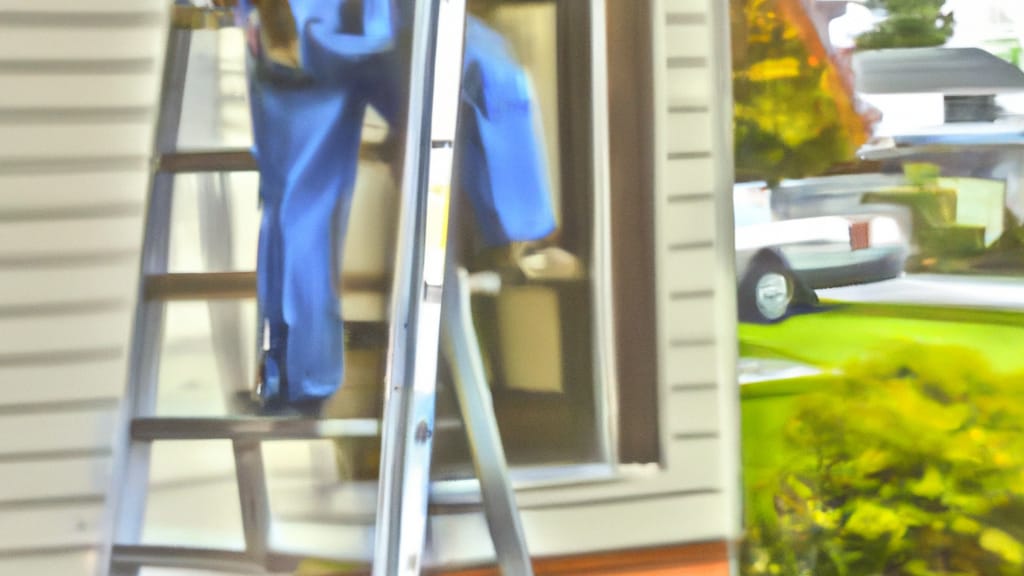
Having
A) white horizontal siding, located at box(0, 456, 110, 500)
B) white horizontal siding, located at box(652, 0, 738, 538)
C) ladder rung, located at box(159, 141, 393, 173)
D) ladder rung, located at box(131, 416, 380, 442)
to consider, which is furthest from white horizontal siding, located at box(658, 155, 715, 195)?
white horizontal siding, located at box(0, 456, 110, 500)

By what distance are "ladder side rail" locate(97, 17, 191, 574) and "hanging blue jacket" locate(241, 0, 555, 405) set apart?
0.36ft

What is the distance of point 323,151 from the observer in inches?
43.6

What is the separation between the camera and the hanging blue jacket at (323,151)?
1101 millimetres

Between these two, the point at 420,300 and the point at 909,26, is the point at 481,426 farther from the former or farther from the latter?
the point at 909,26

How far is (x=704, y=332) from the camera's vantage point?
1.14 m

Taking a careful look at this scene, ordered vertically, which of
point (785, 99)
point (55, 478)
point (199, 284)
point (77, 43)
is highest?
point (77, 43)

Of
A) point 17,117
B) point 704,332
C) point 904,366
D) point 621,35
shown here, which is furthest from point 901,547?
point 17,117

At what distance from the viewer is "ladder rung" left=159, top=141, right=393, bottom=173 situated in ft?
3.63

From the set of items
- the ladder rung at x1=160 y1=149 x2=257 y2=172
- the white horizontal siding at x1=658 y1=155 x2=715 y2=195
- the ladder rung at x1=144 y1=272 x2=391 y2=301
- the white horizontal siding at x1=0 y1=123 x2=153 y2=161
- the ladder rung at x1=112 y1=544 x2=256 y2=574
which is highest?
the white horizontal siding at x1=0 y1=123 x2=153 y2=161

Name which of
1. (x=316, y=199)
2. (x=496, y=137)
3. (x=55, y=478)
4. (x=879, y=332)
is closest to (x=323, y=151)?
(x=316, y=199)

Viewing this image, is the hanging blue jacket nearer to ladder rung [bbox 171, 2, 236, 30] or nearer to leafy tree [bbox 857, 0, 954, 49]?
ladder rung [bbox 171, 2, 236, 30]

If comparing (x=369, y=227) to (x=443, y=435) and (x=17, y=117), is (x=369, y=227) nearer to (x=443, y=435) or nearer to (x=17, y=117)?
(x=443, y=435)

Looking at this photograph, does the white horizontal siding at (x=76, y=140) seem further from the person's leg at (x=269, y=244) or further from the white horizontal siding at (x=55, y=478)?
the white horizontal siding at (x=55, y=478)

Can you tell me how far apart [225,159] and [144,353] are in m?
0.28
